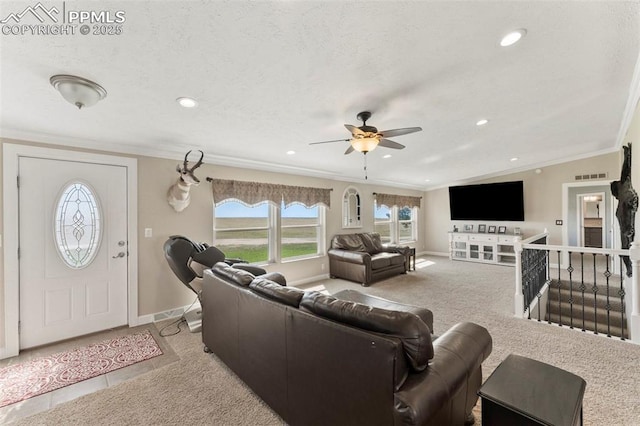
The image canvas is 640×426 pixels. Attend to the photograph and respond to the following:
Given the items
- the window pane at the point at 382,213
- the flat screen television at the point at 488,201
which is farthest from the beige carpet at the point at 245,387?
the flat screen television at the point at 488,201

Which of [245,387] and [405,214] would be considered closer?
[245,387]

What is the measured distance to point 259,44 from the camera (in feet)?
5.59

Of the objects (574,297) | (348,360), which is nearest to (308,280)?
(348,360)

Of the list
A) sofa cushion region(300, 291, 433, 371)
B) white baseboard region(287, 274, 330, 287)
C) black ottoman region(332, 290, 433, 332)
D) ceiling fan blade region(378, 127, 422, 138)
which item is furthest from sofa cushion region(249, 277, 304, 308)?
white baseboard region(287, 274, 330, 287)

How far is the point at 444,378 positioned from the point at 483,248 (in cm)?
723

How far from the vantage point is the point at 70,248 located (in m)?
3.01

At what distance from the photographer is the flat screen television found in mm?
6973

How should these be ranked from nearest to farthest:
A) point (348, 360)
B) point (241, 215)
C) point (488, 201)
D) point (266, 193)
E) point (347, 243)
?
point (348, 360) → point (241, 215) → point (266, 193) → point (347, 243) → point (488, 201)

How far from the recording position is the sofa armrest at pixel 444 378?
1085mm

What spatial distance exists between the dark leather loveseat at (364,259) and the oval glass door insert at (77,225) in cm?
403

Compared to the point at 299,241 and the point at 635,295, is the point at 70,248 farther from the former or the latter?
the point at 635,295

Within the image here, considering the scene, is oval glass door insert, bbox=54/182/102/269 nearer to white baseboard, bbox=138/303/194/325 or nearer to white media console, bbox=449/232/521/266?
white baseboard, bbox=138/303/194/325

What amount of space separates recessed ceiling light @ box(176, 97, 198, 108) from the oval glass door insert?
183 centimetres

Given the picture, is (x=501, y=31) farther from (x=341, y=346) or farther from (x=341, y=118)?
(x=341, y=346)
